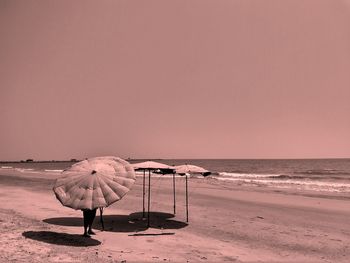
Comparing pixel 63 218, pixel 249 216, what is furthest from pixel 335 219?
pixel 63 218

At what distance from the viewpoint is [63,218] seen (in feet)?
47.3

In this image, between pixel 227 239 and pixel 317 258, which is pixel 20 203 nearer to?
pixel 227 239

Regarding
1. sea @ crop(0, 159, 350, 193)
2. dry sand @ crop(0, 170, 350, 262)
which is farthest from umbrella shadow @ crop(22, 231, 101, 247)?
sea @ crop(0, 159, 350, 193)

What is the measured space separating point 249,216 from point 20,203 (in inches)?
476

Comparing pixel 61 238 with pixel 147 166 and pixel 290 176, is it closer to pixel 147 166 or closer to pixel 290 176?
pixel 147 166

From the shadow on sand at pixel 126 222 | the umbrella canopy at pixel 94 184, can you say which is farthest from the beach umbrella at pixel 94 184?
the shadow on sand at pixel 126 222

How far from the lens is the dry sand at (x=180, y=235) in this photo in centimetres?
946

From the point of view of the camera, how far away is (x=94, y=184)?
10391 millimetres

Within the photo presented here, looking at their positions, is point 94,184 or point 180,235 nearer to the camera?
point 94,184

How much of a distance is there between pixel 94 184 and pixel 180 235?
3985mm

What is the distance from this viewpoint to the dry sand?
9457 millimetres

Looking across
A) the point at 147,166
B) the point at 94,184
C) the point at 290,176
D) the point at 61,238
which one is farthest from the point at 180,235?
the point at 290,176

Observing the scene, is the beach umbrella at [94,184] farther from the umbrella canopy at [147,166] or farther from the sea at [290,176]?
the sea at [290,176]

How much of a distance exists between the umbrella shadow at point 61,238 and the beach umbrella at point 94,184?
3.83 ft
